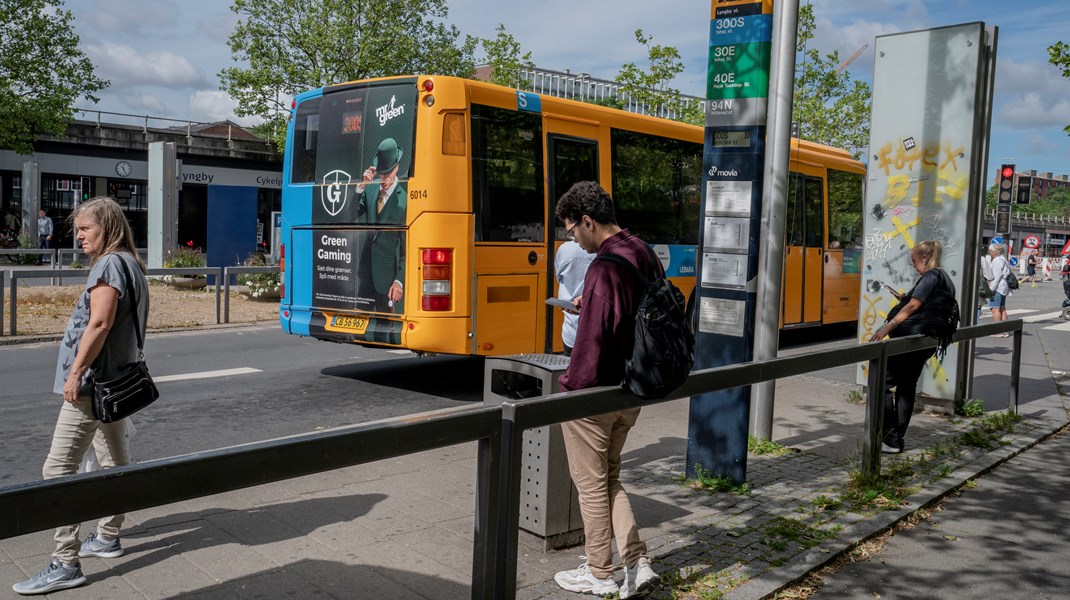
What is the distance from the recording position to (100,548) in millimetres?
4281

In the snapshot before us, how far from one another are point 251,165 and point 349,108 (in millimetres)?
30825

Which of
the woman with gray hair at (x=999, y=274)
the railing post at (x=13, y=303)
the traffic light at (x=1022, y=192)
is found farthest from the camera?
the traffic light at (x=1022, y=192)

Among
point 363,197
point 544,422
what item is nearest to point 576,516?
point 544,422

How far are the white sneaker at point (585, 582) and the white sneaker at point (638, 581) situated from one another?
0.06 m

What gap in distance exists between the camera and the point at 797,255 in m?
14.3

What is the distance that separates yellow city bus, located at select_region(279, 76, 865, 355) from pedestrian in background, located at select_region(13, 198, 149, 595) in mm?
4416

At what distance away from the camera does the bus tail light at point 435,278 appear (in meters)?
8.62

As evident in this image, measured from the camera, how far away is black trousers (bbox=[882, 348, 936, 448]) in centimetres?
682

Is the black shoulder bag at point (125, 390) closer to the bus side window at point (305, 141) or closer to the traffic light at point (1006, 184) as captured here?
the bus side window at point (305, 141)

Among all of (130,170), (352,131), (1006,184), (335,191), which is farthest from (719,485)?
(130,170)

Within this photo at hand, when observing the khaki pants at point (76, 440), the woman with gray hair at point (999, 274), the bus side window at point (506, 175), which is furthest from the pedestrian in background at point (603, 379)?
the woman with gray hair at point (999, 274)

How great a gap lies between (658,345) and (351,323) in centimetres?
612

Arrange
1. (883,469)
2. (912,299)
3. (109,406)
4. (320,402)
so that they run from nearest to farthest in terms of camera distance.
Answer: (109,406) < (883,469) < (912,299) < (320,402)

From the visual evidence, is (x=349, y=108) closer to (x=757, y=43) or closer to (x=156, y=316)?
(x=757, y=43)
